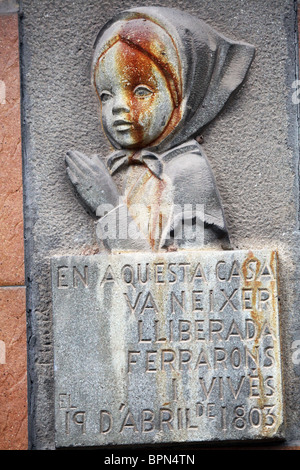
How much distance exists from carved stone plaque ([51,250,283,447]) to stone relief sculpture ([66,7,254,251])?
15cm

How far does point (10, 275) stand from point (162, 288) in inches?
29.9

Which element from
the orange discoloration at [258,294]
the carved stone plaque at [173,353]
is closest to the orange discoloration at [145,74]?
the carved stone plaque at [173,353]

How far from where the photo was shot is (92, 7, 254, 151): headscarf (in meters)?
3.85

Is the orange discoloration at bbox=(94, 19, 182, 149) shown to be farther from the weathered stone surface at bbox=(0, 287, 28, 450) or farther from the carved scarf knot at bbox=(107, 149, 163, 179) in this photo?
the weathered stone surface at bbox=(0, 287, 28, 450)

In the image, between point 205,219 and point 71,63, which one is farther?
point 71,63

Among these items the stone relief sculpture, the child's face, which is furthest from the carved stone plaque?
the child's face

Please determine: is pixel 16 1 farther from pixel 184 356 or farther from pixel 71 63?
pixel 184 356

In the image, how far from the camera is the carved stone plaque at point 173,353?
3.69 meters

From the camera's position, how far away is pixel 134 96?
12.8 ft

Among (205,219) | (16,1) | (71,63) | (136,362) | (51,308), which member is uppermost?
(16,1)

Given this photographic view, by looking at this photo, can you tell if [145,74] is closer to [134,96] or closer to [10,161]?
[134,96]

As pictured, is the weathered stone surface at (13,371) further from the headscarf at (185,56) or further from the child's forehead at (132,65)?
the child's forehead at (132,65)

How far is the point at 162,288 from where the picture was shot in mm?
3734

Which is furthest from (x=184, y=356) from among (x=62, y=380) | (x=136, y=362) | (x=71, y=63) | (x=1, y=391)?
(x=71, y=63)
